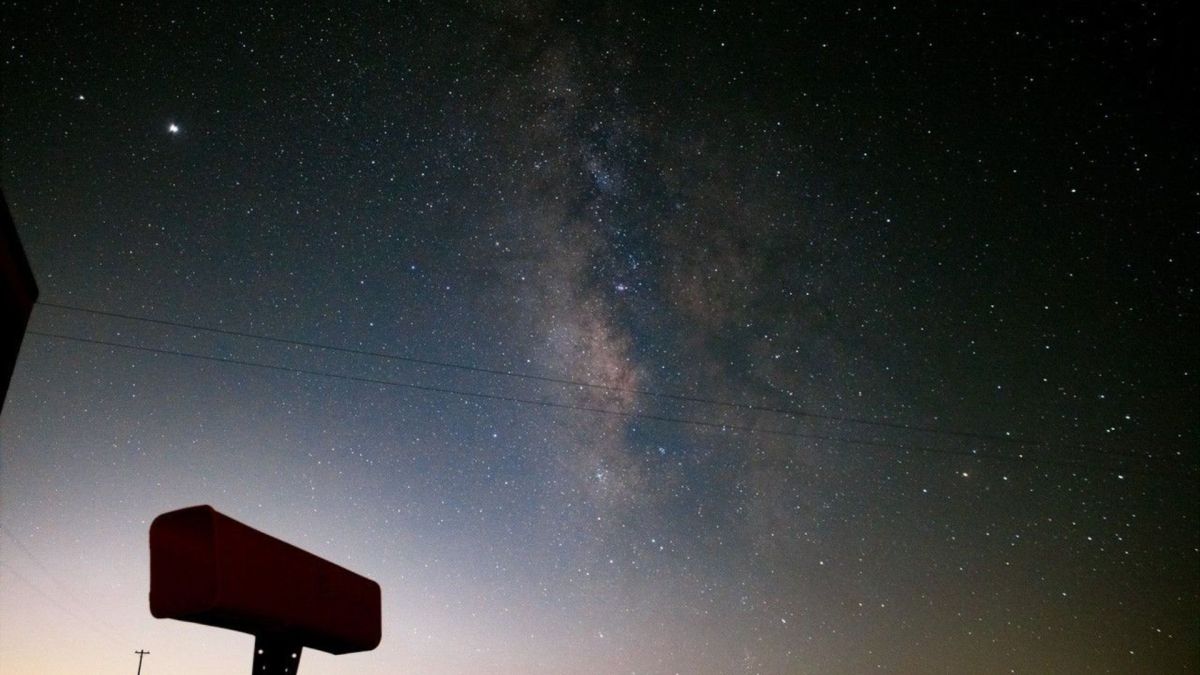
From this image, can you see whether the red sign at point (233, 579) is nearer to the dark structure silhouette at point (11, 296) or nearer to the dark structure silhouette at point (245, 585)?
the dark structure silhouette at point (245, 585)

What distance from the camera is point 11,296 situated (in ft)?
9.70

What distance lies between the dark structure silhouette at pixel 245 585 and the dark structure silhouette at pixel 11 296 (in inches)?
79.7

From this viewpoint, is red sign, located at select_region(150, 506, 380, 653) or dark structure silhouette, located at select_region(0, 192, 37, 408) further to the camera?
dark structure silhouette, located at select_region(0, 192, 37, 408)

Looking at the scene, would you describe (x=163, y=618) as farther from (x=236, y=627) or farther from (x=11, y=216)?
(x=11, y=216)

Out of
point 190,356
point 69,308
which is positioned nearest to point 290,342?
point 190,356

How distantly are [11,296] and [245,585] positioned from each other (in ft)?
8.04

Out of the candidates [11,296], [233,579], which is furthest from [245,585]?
[11,296]

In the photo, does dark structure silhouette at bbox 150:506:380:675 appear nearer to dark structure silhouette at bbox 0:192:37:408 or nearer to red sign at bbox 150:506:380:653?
red sign at bbox 150:506:380:653

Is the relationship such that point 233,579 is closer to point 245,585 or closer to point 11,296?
point 245,585

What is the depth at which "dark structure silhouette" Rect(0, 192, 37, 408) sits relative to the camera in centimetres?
280

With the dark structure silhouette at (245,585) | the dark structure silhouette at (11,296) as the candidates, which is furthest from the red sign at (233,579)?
the dark structure silhouette at (11,296)

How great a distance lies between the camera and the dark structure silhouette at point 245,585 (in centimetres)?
144

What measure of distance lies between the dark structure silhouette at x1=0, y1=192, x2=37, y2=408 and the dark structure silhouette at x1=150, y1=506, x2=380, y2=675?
6.64ft

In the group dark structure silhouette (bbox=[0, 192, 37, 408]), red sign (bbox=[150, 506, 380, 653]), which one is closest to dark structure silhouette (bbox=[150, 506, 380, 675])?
red sign (bbox=[150, 506, 380, 653])
